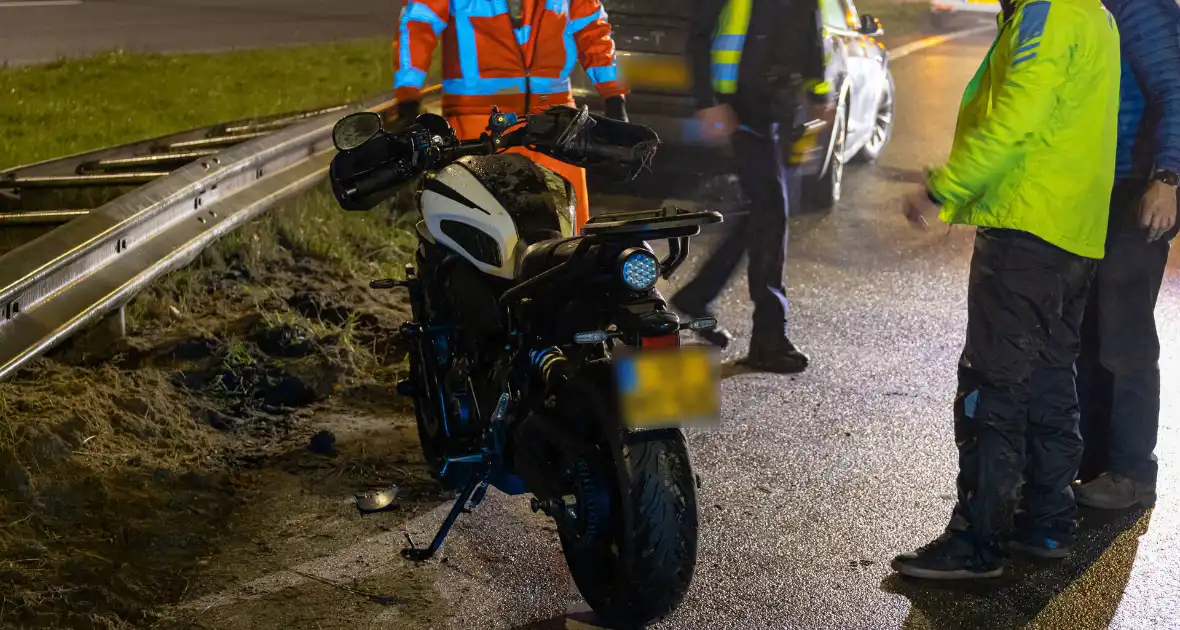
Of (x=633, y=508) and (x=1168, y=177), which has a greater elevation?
(x=1168, y=177)

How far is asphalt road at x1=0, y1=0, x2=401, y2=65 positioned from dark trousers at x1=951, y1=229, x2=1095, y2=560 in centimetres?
1039

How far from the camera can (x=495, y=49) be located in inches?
200

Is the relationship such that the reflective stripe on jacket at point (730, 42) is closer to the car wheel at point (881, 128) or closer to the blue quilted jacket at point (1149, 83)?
the blue quilted jacket at point (1149, 83)

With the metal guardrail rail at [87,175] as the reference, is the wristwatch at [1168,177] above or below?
above

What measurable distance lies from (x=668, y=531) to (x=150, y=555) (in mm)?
1688

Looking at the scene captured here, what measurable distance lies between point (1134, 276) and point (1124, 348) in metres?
0.27

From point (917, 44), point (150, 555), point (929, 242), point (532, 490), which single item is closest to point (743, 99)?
point (929, 242)

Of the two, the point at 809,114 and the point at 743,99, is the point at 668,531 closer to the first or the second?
the point at 743,99

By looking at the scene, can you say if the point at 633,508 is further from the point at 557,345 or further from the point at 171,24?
the point at 171,24

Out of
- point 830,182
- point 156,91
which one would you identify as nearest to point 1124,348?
point 830,182

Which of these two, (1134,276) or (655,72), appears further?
(655,72)

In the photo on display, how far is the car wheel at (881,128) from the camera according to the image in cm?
1111

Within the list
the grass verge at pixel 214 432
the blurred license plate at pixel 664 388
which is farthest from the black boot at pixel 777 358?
the blurred license plate at pixel 664 388

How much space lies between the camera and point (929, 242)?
888cm
